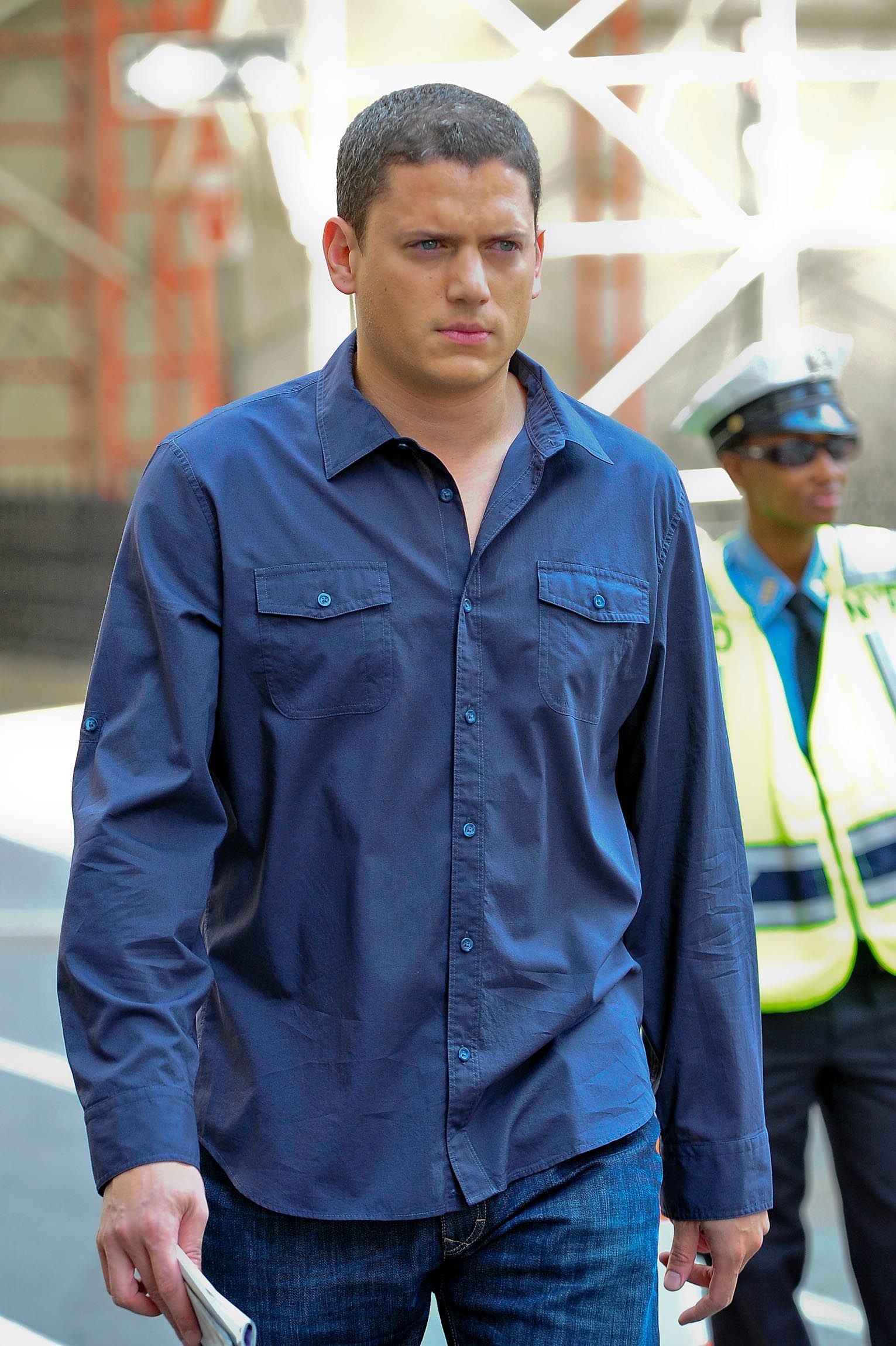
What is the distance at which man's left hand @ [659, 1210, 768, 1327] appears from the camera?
4.12 ft

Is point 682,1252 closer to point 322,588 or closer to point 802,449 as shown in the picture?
point 322,588

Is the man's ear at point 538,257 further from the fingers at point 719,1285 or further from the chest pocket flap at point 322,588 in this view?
the fingers at point 719,1285

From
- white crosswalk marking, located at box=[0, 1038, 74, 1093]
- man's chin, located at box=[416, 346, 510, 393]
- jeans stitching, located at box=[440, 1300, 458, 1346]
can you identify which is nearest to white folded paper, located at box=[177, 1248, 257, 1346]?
jeans stitching, located at box=[440, 1300, 458, 1346]

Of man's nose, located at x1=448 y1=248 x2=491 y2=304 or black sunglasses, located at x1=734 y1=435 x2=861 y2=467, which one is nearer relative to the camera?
man's nose, located at x1=448 y1=248 x2=491 y2=304

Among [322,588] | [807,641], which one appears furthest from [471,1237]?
[807,641]

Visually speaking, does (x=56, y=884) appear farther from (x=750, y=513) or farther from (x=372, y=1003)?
(x=372, y=1003)

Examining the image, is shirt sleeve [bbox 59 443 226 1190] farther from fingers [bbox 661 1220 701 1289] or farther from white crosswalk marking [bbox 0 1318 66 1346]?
white crosswalk marking [bbox 0 1318 66 1346]

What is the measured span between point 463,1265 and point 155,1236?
0.28 m

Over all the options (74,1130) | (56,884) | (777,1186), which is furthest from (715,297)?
(777,1186)

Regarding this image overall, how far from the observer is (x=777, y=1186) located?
180 centimetres

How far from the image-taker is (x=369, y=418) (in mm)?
1189

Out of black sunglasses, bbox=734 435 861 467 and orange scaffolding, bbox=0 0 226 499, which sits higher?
orange scaffolding, bbox=0 0 226 499

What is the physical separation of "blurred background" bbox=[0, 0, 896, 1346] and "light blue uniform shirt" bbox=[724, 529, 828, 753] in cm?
116

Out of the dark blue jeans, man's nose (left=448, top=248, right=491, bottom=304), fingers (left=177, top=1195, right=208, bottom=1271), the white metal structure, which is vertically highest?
the white metal structure
